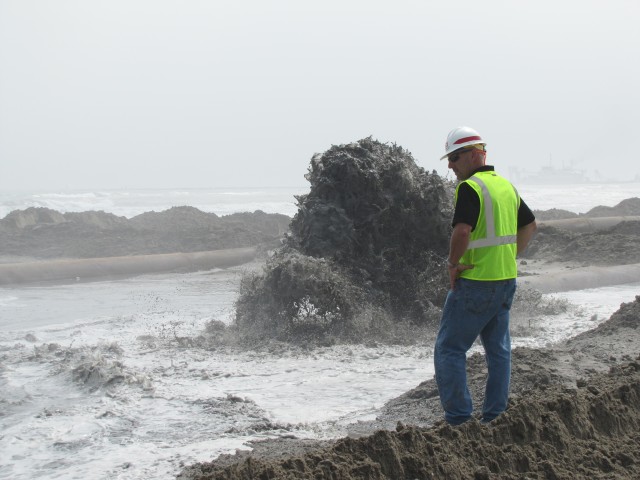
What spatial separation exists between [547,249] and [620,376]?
35.4 ft

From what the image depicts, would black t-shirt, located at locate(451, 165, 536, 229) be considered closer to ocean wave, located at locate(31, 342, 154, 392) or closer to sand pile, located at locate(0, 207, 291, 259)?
ocean wave, located at locate(31, 342, 154, 392)

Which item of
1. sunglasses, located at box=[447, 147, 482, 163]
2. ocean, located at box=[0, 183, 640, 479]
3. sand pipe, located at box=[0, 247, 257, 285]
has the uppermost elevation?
sunglasses, located at box=[447, 147, 482, 163]

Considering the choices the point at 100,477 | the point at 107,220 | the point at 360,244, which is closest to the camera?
the point at 100,477

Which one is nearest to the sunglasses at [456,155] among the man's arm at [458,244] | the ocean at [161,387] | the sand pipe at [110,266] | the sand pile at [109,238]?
the man's arm at [458,244]

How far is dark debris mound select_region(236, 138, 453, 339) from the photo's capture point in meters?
8.68

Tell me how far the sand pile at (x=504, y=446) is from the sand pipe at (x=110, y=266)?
34.9 ft

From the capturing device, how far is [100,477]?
4348 mm

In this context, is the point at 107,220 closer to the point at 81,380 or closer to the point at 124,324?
the point at 124,324

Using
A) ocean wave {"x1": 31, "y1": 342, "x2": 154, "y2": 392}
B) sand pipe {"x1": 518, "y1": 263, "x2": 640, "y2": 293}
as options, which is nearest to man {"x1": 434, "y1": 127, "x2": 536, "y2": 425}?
ocean wave {"x1": 31, "y1": 342, "x2": 154, "y2": 392}

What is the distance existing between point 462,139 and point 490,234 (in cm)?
60

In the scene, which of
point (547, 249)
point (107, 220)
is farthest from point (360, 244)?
point (107, 220)

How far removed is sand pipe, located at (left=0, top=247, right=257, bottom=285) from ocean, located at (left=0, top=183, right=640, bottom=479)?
3.67 metres

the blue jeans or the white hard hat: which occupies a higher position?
the white hard hat

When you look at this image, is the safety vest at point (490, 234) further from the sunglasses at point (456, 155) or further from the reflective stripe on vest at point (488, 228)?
the sunglasses at point (456, 155)
